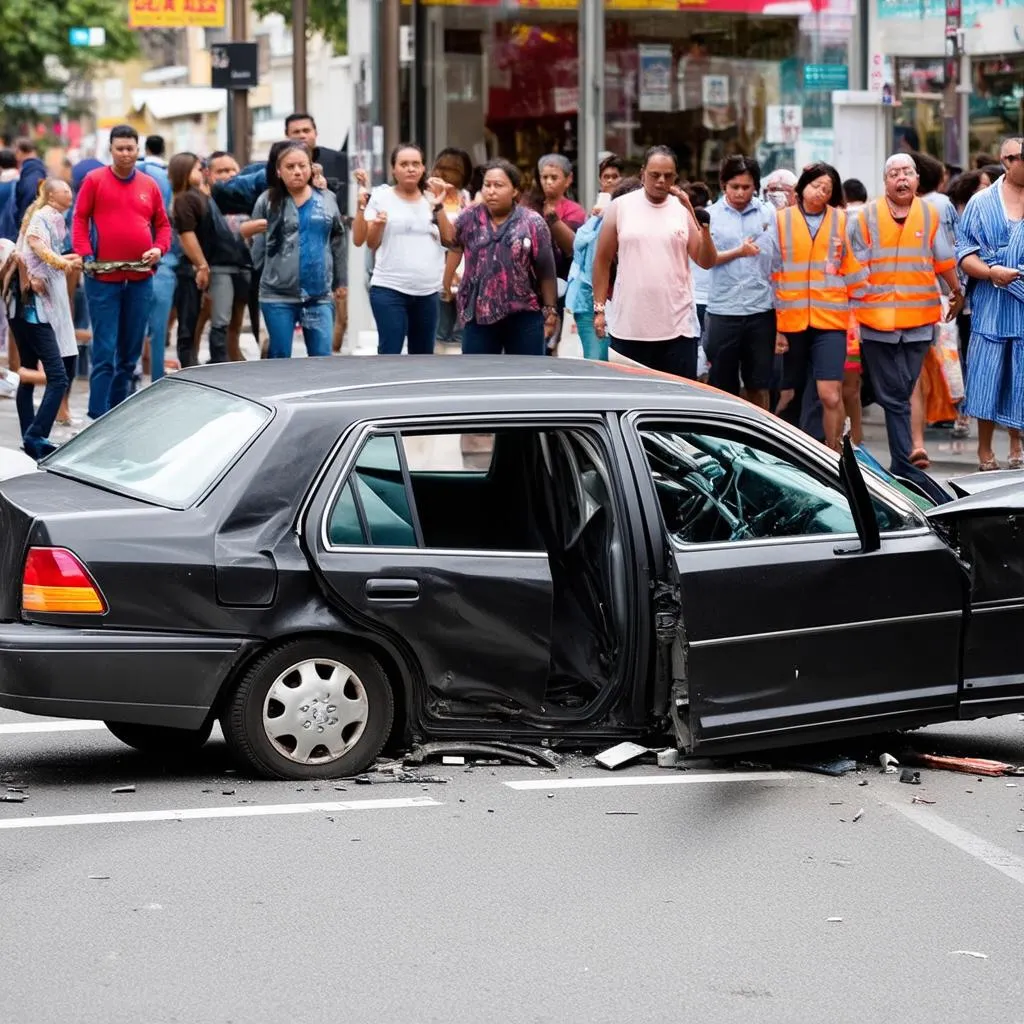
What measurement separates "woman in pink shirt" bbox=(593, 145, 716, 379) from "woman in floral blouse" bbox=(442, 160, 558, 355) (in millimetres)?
386

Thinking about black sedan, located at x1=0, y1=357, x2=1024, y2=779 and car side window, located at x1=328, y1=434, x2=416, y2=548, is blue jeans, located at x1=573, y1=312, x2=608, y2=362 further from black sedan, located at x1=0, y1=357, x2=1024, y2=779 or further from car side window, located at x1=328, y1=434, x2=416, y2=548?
car side window, located at x1=328, y1=434, x2=416, y2=548

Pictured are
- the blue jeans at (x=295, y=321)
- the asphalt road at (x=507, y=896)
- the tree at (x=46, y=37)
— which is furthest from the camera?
the tree at (x=46, y=37)

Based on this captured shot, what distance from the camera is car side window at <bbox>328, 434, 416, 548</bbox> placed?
6.68 m

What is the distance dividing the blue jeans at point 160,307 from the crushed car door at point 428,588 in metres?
9.58

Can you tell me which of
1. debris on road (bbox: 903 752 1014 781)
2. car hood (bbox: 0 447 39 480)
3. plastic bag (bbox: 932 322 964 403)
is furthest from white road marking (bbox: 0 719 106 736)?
plastic bag (bbox: 932 322 964 403)

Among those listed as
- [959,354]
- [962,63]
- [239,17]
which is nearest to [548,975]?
[959,354]

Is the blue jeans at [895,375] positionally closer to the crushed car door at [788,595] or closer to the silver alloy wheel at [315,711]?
the crushed car door at [788,595]

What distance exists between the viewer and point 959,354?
1543 cm

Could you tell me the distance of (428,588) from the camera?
6676mm

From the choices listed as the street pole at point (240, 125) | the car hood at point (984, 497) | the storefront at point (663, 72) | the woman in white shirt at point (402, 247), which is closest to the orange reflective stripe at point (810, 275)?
the woman in white shirt at point (402, 247)

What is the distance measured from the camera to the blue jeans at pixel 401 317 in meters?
13.8

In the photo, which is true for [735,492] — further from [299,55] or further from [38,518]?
[299,55]

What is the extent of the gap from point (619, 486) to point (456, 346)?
1309 cm

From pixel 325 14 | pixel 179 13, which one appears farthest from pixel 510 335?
pixel 325 14
